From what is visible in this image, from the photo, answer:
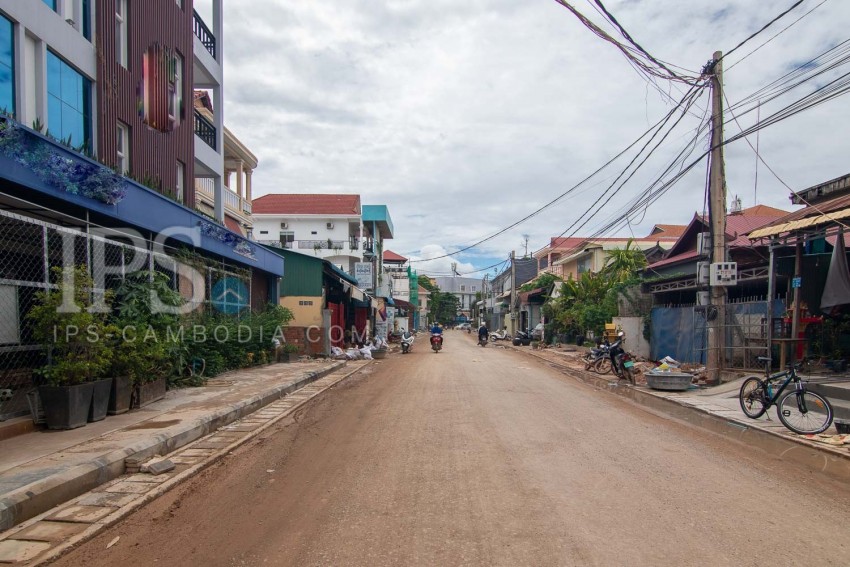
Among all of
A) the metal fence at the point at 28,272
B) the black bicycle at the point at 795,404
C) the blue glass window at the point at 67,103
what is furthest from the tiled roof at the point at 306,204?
the black bicycle at the point at 795,404

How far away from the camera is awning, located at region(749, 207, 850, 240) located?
9.88 m

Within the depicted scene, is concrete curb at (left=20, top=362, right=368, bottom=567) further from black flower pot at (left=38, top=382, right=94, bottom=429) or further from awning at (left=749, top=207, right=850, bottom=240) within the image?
awning at (left=749, top=207, right=850, bottom=240)

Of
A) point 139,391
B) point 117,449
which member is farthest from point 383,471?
point 139,391

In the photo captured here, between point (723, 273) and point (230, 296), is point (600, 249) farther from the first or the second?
point (230, 296)

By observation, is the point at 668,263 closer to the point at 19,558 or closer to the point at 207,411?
the point at 207,411

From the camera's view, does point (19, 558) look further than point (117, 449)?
No

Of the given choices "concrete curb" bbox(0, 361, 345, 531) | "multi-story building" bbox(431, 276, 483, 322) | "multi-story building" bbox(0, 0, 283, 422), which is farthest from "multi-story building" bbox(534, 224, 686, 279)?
"multi-story building" bbox(431, 276, 483, 322)

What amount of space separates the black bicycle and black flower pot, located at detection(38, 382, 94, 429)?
9.59 meters

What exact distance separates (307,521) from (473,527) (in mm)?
1295

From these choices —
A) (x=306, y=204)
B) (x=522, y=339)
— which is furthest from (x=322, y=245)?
(x=522, y=339)

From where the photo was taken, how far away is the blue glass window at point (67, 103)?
10.0 m

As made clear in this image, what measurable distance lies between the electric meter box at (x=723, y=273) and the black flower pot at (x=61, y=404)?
12.0m

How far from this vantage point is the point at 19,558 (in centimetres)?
391

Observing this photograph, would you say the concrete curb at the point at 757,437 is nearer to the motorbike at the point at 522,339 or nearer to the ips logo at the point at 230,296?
the ips logo at the point at 230,296
